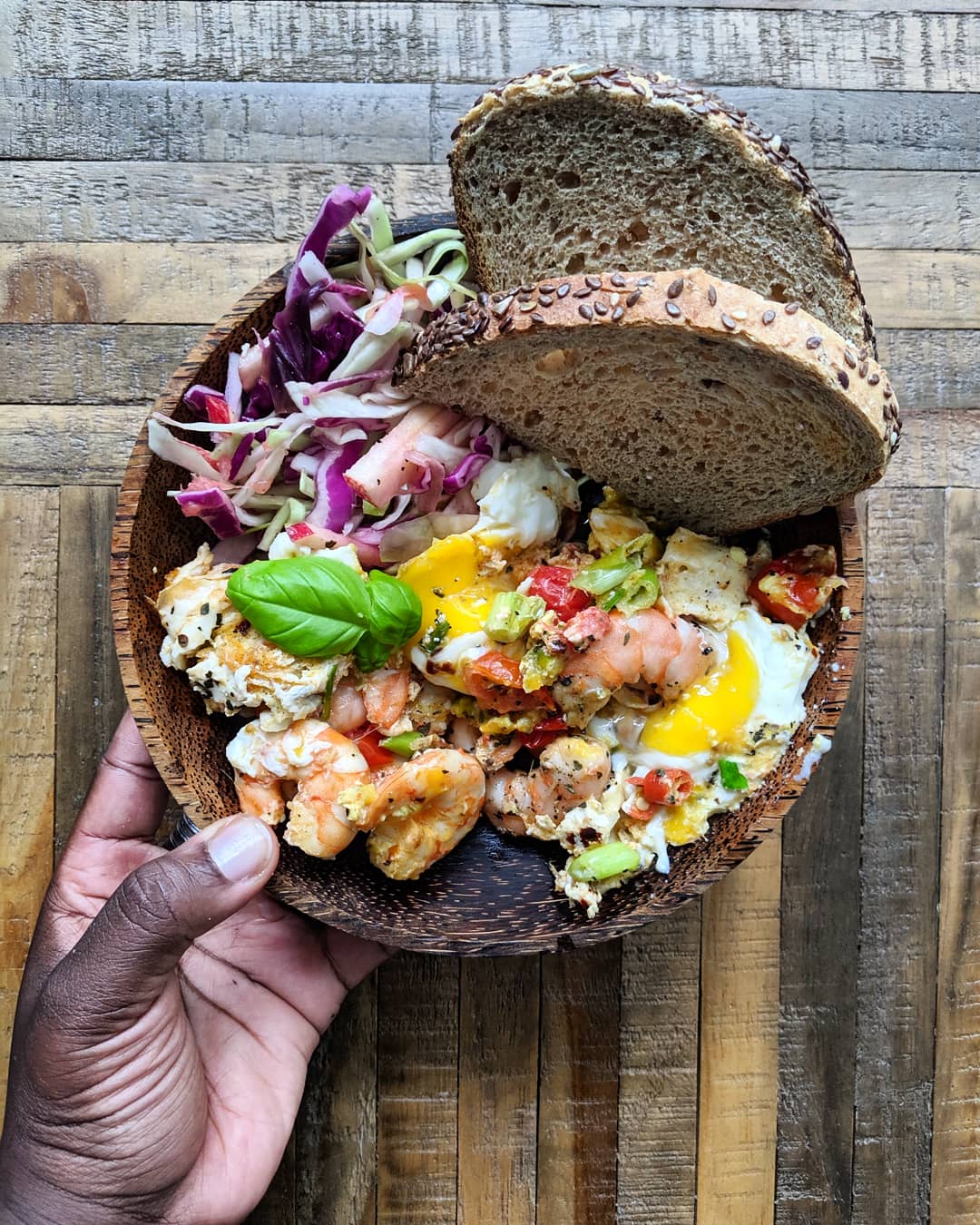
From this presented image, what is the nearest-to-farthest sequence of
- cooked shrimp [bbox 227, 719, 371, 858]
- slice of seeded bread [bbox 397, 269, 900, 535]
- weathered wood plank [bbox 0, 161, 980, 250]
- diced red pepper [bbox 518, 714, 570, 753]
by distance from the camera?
slice of seeded bread [bbox 397, 269, 900, 535], cooked shrimp [bbox 227, 719, 371, 858], diced red pepper [bbox 518, 714, 570, 753], weathered wood plank [bbox 0, 161, 980, 250]

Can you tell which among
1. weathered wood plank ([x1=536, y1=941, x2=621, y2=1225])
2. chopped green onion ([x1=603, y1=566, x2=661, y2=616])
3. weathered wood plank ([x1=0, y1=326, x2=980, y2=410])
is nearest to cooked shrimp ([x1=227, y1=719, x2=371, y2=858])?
chopped green onion ([x1=603, y1=566, x2=661, y2=616])

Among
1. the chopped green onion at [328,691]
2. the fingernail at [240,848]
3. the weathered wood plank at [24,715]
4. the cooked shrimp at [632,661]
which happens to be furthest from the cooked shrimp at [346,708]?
the weathered wood plank at [24,715]

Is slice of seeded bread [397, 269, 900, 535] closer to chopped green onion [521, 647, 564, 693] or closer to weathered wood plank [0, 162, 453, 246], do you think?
chopped green onion [521, 647, 564, 693]

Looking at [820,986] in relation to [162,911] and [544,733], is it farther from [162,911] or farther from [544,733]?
[162,911]

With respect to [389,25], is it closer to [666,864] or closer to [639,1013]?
[666,864]

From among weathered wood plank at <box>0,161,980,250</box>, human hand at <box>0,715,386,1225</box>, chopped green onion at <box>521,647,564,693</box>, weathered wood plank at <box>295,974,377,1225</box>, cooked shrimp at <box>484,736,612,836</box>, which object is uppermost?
weathered wood plank at <box>0,161,980,250</box>

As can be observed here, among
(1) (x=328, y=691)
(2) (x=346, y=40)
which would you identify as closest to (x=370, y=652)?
(1) (x=328, y=691)

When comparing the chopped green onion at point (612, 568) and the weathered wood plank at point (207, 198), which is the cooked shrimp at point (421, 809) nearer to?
the chopped green onion at point (612, 568)
